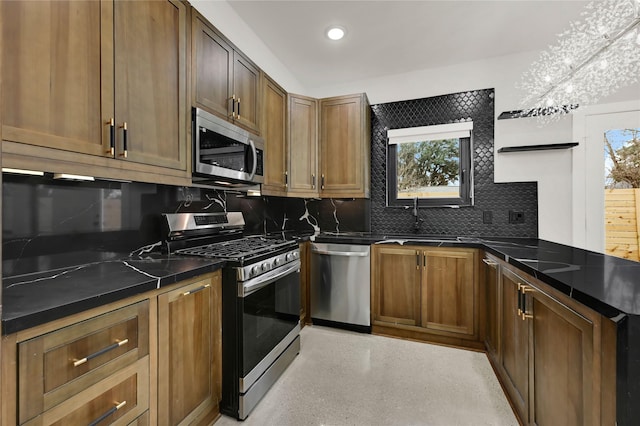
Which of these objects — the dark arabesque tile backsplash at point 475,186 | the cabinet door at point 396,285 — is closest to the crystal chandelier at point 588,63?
the dark arabesque tile backsplash at point 475,186

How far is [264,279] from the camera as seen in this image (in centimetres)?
183

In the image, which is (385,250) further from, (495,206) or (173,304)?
(173,304)

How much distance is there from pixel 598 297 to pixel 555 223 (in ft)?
7.57

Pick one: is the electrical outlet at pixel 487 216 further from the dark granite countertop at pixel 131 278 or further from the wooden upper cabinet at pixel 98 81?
the wooden upper cabinet at pixel 98 81

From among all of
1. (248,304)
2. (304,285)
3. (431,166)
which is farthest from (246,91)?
(431,166)

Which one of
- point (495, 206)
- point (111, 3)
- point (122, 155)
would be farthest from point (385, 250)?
point (111, 3)

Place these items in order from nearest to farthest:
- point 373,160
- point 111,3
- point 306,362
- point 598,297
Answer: point 598,297
point 111,3
point 306,362
point 373,160

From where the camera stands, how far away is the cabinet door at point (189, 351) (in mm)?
1264

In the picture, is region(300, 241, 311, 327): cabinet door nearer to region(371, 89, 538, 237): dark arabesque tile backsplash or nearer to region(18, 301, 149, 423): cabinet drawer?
region(371, 89, 538, 237): dark arabesque tile backsplash

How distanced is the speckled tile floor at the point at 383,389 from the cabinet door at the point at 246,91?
2000 millimetres

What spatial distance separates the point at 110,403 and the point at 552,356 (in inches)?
69.5

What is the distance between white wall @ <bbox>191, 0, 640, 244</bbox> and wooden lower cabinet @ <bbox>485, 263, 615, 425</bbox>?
1370 mm

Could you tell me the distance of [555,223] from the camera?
2691mm

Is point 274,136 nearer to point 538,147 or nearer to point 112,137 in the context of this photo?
point 112,137
